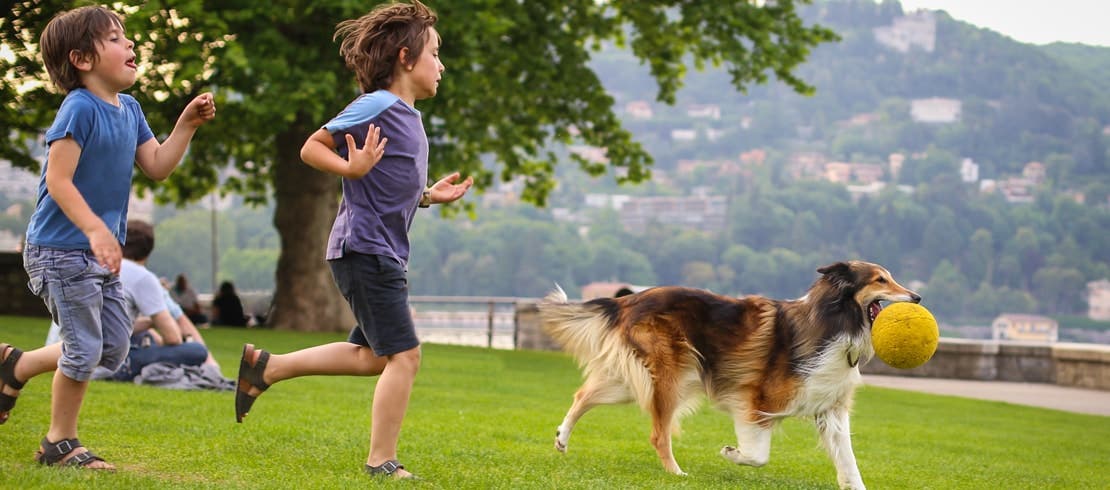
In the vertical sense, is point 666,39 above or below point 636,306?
above

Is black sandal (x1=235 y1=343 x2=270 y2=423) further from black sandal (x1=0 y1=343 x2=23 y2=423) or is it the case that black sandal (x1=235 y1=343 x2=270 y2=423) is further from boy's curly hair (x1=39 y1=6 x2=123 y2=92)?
boy's curly hair (x1=39 y1=6 x2=123 y2=92)

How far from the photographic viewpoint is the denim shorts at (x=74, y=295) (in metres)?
5.05

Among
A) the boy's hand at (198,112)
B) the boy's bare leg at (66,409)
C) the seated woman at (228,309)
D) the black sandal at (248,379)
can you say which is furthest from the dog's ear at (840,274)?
the seated woman at (228,309)

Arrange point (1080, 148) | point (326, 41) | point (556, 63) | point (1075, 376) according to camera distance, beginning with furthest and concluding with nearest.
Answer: point (1080, 148) < point (556, 63) < point (1075, 376) < point (326, 41)

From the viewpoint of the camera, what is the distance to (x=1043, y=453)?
10781 millimetres

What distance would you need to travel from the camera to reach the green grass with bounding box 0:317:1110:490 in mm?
5797

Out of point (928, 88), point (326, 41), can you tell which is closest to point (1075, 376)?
point (326, 41)

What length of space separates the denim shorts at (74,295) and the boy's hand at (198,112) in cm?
75

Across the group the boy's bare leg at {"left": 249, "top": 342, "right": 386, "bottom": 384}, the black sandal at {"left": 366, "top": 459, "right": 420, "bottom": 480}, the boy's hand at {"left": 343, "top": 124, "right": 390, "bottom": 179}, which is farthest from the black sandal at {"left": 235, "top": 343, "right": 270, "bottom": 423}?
the boy's hand at {"left": 343, "top": 124, "right": 390, "bottom": 179}

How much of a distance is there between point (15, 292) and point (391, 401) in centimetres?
2275

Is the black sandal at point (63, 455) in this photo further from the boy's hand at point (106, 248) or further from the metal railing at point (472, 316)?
the metal railing at point (472, 316)

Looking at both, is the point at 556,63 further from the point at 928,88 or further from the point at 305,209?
the point at 928,88

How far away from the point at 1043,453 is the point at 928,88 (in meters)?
126

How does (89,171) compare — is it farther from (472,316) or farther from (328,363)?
(472,316)
